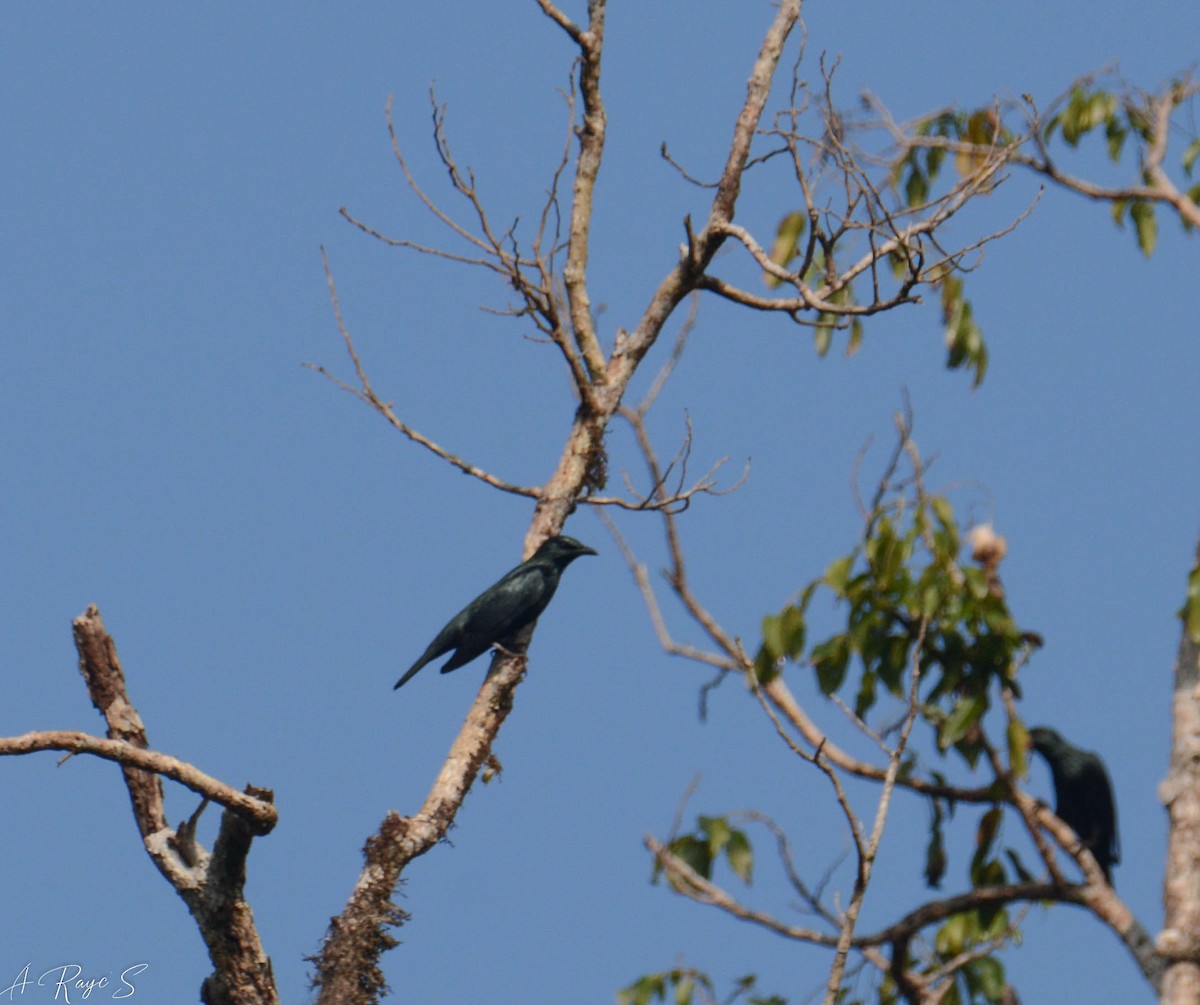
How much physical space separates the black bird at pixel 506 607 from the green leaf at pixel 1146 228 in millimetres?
4757

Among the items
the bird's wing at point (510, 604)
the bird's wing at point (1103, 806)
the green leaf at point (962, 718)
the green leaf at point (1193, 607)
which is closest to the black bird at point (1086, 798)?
the bird's wing at point (1103, 806)

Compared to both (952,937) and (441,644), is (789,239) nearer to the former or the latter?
(441,644)

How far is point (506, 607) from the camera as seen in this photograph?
7520 mm

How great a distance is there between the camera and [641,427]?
898 cm

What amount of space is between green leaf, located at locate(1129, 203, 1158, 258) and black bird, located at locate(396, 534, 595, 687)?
15.6 ft

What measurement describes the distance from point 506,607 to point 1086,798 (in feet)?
12.9

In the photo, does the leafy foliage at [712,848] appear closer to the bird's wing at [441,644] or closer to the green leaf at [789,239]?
the bird's wing at [441,644]

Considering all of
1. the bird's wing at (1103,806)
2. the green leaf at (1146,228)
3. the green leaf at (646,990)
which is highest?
the green leaf at (1146,228)

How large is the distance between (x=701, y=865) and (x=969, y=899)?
52.3 inches

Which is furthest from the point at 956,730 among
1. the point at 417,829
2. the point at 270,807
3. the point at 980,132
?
the point at 980,132

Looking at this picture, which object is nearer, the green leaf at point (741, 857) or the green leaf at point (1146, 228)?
the green leaf at point (741, 857)

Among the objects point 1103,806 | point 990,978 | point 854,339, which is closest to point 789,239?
point 854,339

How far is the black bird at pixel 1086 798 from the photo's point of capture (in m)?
8.98

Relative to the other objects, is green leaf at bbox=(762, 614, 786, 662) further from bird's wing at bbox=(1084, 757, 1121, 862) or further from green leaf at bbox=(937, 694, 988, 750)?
bird's wing at bbox=(1084, 757, 1121, 862)
